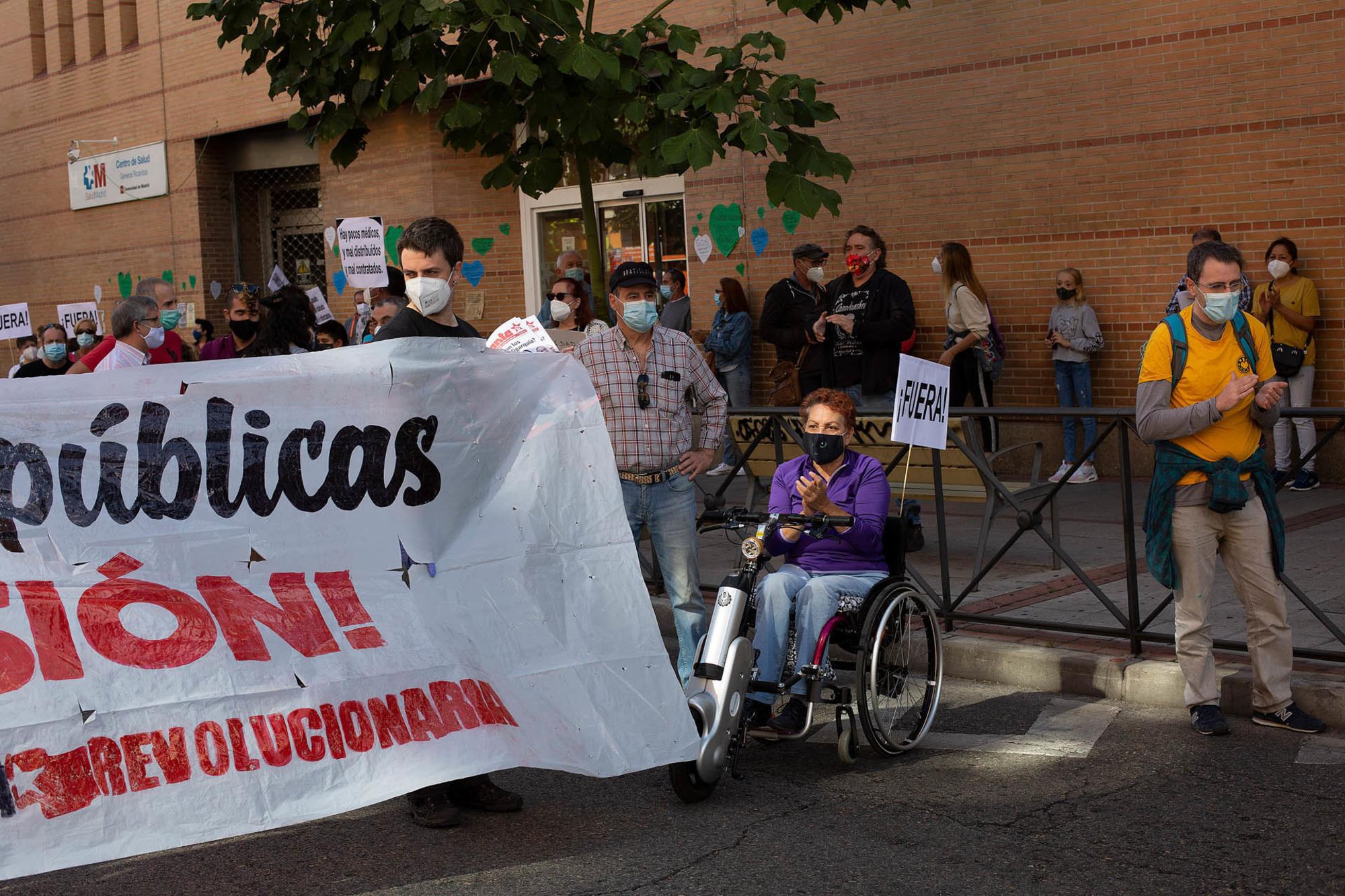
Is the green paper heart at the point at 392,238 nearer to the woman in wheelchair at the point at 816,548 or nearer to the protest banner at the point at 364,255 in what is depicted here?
the protest banner at the point at 364,255

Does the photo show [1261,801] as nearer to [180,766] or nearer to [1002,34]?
[180,766]

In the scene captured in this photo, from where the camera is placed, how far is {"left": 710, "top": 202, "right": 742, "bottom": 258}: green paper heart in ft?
48.0

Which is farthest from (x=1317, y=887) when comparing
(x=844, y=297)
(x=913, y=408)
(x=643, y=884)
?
(x=844, y=297)

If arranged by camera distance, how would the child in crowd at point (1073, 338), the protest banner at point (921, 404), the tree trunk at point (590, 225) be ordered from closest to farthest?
the protest banner at point (921, 404) → the tree trunk at point (590, 225) → the child in crowd at point (1073, 338)

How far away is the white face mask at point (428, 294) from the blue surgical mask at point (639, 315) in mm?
1200

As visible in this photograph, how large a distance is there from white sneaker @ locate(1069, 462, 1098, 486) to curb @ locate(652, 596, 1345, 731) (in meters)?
4.11

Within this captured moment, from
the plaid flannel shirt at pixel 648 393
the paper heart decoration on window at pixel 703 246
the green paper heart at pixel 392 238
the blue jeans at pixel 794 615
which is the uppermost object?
the green paper heart at pixel 392 238

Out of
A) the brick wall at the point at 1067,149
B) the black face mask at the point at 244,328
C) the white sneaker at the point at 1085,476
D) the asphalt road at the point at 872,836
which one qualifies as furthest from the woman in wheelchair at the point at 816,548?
the brick wall at the point at 1067,149

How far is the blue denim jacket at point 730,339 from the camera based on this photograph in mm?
13984

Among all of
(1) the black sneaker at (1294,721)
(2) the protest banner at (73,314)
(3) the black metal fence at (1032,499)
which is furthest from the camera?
(2) the protest banner at (73,314)

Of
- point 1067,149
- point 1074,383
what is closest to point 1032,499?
point 1074,383

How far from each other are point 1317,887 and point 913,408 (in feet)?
9.15

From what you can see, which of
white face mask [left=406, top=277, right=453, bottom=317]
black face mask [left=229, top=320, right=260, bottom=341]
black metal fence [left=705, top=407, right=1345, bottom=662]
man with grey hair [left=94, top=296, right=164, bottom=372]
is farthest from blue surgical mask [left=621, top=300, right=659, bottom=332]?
black face mask [left=229, top=320, right=260, bottom=341]

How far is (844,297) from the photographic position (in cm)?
1062
